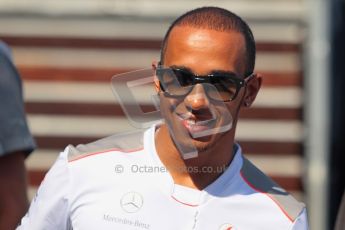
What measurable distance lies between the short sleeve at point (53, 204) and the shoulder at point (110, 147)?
7 cm

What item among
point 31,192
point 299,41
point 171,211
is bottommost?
point 31,192

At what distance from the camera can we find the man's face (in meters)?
2.72

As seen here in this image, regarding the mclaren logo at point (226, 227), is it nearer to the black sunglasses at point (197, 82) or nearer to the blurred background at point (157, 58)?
the black sunglasses at point (197, 82)

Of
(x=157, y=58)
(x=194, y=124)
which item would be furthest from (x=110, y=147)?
(x=157, y=58)

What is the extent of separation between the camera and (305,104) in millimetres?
5578

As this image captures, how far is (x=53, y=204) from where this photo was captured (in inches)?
111

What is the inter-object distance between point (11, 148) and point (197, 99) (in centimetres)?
83

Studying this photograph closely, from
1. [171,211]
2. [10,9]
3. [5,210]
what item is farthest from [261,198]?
[10,9]

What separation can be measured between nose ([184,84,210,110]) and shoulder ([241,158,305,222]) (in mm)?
332

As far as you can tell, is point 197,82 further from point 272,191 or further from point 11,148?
point 11,148

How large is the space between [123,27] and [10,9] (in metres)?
0.67

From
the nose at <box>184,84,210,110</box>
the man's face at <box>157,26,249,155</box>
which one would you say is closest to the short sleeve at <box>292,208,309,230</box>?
the man's face at <box>157,26,249,155</box>

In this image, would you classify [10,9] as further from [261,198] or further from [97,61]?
[261,198]

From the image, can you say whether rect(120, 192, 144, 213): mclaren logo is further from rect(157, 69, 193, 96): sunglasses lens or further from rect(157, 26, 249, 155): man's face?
rect(157, 69, 193, 96): sunglasses lens
